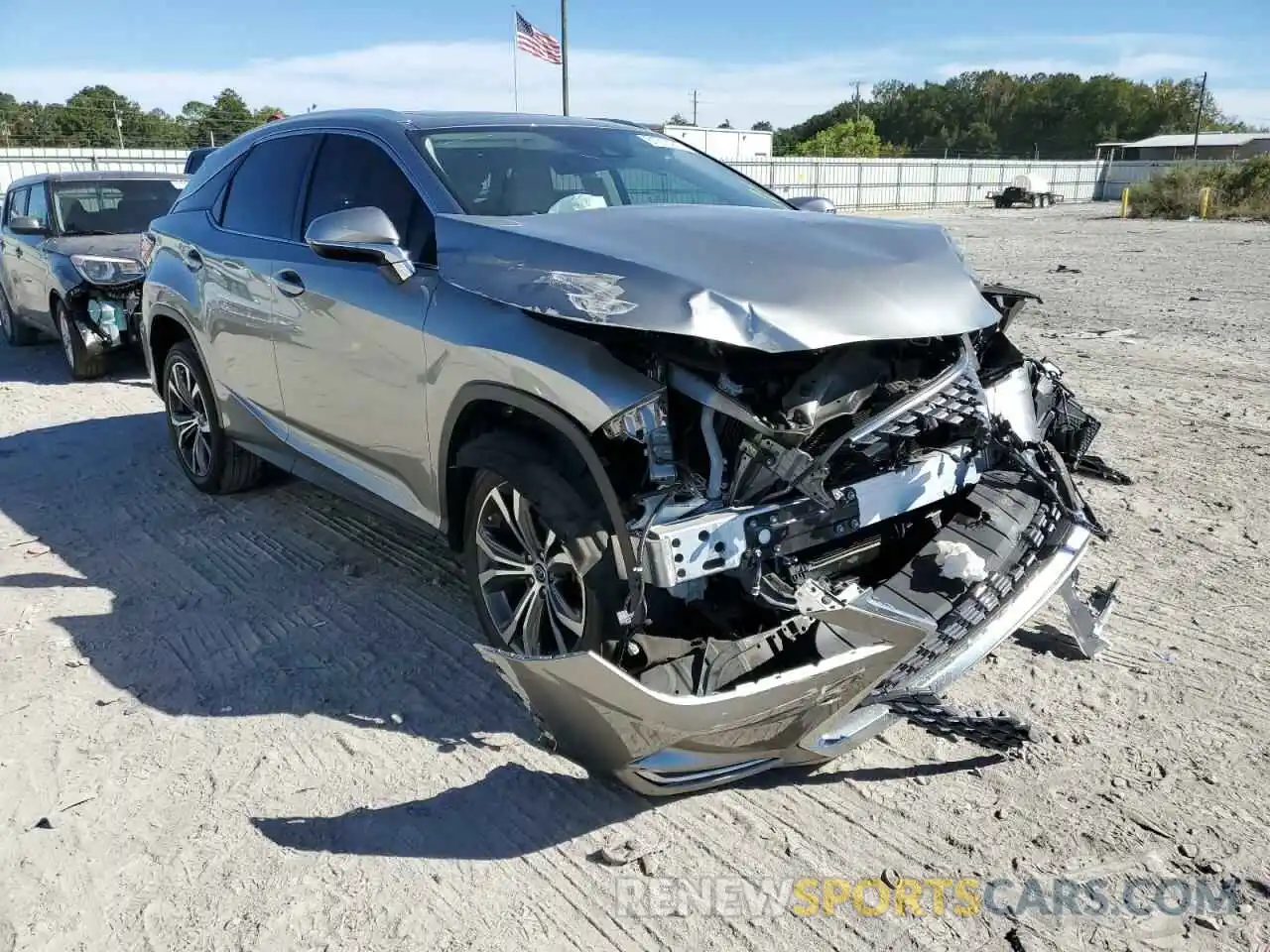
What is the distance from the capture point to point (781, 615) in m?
2.70

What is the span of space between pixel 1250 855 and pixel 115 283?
9257 mm

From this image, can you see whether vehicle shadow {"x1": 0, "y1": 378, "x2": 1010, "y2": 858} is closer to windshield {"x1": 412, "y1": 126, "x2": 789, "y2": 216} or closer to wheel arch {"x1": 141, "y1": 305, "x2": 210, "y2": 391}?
wheel arch {"x1": 141, "y1": 305, "x2": 210, "y2": 391}

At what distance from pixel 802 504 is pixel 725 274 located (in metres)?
0.69

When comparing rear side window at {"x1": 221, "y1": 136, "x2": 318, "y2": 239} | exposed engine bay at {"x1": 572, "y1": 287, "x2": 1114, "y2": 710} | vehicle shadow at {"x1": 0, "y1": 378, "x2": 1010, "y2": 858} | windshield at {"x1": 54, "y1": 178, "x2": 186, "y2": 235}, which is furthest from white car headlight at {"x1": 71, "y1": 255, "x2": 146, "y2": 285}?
exposed engine bay at {"x1": 572, "y1": 287, "x2": 1114, "y2": 710}

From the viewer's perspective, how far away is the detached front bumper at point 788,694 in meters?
2.28

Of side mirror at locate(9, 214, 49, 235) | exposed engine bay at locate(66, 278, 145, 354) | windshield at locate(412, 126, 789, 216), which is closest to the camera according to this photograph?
windshield at locate(412, 126, 789, 216)

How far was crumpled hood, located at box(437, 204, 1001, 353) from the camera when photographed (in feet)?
8.29

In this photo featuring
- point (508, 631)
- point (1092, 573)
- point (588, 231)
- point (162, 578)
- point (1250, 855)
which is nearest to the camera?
point (1250, 855)

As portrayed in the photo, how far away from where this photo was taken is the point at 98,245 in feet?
29.4

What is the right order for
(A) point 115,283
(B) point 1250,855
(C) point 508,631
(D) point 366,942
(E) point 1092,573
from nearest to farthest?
(D) point 366,942 < (B) point 1250,855 < (C) point 508,631 < (E) point 1092,573 < (A) point 115,283

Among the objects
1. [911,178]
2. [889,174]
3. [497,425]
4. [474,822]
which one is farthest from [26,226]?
[911,178]

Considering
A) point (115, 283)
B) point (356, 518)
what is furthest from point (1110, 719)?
point (115, 283)

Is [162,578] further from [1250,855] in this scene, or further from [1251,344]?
[1251,344]

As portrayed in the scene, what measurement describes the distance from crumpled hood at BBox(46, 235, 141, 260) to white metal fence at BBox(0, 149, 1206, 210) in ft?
58.7
